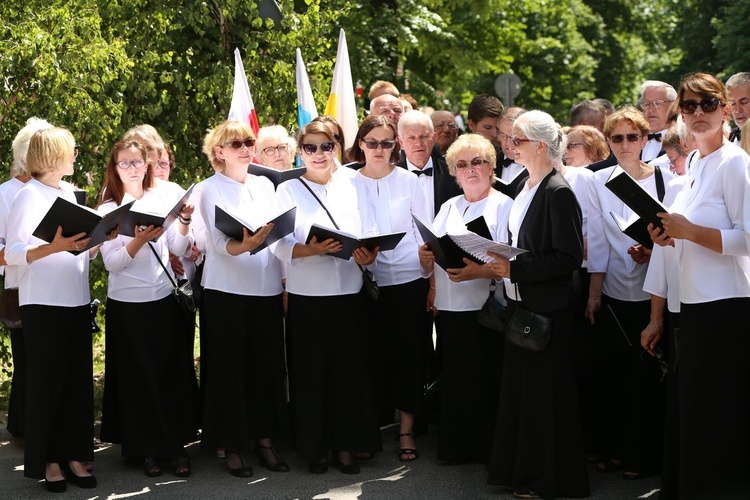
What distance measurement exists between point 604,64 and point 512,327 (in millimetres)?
31064

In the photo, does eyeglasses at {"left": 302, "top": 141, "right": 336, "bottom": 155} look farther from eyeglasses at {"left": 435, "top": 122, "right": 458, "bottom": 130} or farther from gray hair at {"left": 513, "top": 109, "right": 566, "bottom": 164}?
eyeglasses at {"left": 435, "top": 122, "right": 458, "bottom": 130}

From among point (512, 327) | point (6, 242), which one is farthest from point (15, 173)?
point (512, 327)

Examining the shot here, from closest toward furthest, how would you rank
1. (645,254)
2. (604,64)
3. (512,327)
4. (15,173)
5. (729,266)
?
1. (729,266)
2. (512,327)
3. (645,254)
4. (15,173)
5. (604,64)

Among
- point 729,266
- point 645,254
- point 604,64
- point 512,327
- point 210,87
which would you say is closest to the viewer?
point 729,266

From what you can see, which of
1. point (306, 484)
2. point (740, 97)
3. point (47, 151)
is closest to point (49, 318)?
point (47, 151)

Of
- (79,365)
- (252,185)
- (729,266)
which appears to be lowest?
(79,365)

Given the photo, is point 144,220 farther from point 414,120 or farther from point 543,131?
point 543,131

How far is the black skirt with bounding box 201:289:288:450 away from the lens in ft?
23.6

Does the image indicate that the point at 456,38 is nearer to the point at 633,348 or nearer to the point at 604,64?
the point at 604,64

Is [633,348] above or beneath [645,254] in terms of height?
beneath

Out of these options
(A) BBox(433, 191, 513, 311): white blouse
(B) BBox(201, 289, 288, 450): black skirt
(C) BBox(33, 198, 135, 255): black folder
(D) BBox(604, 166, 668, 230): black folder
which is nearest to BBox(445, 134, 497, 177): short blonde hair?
(A) BBox(433, 191, 513, 311): white blouse

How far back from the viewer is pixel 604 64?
3612 cm

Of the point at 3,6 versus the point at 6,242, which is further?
the point at 3,6

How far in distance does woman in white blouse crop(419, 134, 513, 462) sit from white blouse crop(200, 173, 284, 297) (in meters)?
1.02
